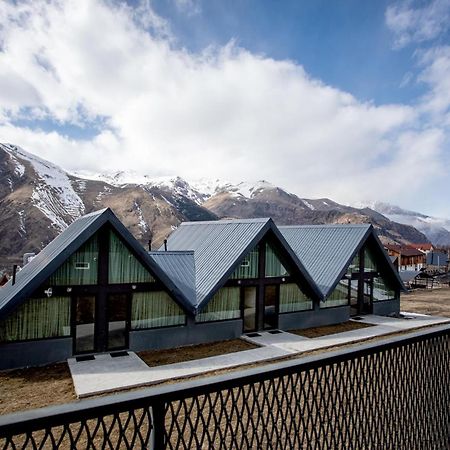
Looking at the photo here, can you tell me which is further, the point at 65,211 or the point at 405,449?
the point at 65,211

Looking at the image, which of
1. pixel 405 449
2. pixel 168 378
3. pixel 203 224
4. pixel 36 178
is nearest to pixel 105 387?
pixel 168 378

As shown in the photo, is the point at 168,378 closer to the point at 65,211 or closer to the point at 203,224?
the point at 203,224

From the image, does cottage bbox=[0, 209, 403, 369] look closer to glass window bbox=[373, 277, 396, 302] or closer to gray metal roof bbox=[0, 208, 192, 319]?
gray metal roof bbox=[0, 208, 192, 319]

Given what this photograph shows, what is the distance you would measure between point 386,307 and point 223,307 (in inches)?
484

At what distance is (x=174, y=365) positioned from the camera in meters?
12.6

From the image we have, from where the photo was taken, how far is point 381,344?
11.5 ft

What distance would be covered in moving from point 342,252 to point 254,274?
646 cm

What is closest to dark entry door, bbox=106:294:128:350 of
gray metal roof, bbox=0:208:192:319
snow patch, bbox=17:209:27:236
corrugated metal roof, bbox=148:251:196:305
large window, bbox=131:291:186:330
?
large window, bbox=131:291:186:330

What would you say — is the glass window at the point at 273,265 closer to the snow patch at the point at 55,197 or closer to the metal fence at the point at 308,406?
the metal fence at the point at 308,406

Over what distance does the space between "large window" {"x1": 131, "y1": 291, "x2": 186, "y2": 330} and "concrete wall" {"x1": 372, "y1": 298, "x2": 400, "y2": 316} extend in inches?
527

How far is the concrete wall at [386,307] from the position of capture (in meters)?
22.9

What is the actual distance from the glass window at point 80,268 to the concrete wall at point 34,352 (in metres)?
2.01

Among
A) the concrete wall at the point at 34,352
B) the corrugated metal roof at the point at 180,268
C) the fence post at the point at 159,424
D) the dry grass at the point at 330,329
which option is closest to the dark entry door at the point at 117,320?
the concrete wall at the point at 34,352

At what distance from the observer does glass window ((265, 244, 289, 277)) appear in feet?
59.2
